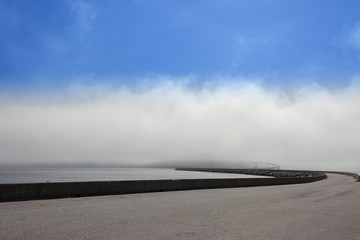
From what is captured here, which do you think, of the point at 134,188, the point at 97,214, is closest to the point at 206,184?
the point at 134,188

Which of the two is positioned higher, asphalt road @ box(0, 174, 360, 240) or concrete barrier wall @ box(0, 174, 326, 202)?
concrete barrier wall @ box(0, 174, 326, 202)

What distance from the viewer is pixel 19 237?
7367 millimetres

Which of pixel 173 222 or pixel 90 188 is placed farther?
pixel 90 188

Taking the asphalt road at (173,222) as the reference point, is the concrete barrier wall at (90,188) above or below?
above

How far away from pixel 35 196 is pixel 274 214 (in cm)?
907

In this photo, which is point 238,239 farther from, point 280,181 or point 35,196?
point 280,181

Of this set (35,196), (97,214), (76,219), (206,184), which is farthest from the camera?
(206,184)

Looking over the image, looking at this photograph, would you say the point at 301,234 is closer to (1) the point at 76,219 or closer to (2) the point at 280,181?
(1) the point at 76,219

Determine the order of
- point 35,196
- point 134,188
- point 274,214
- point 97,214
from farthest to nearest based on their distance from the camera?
point 134,188 < point 35,196 < point 274,214 < point 97,214

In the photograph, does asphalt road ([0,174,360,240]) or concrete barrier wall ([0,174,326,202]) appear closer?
asphalt road ([0,174,360,240])

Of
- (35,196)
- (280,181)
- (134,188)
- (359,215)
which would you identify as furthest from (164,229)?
(280,181)

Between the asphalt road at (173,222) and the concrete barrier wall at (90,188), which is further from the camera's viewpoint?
the concrete barrier wall at (90,188)

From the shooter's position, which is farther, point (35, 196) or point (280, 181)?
point (280, 181)

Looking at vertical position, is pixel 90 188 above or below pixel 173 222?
above
